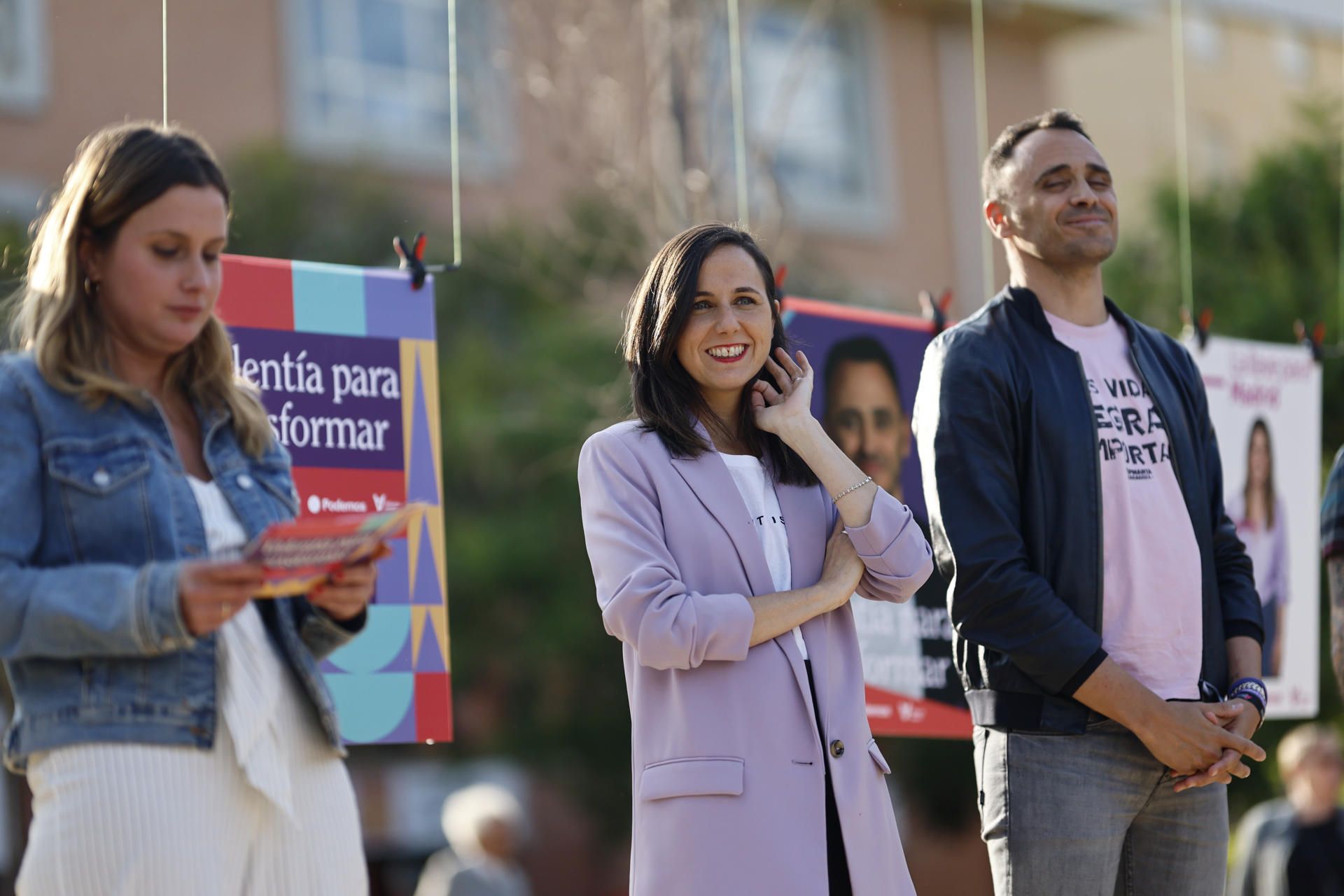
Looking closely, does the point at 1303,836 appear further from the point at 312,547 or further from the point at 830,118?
the point at 830,118

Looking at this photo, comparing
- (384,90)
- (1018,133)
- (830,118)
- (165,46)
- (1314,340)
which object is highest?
(384,90)

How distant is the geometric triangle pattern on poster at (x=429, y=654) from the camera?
3986 mm

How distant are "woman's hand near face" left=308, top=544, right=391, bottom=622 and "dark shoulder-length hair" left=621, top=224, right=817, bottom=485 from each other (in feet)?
2.76

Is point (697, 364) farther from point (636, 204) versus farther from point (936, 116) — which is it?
point (936, 116)

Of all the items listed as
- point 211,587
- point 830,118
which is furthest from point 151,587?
point 830,118

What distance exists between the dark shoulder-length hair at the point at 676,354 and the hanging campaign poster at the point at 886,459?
136 cm

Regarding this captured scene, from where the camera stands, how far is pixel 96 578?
234 centimetres

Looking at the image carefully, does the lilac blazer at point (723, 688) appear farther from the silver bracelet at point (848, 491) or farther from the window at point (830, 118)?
the window at point (830, 118)

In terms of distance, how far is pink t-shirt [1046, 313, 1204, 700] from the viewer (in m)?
3.56

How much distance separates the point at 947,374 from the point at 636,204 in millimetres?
5204

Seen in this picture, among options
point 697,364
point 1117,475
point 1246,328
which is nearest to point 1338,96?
point 1246,328

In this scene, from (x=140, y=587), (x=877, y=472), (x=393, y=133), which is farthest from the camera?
(x=393, y=133)

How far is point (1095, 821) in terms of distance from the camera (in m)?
3.48

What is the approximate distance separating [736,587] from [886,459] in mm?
1795
